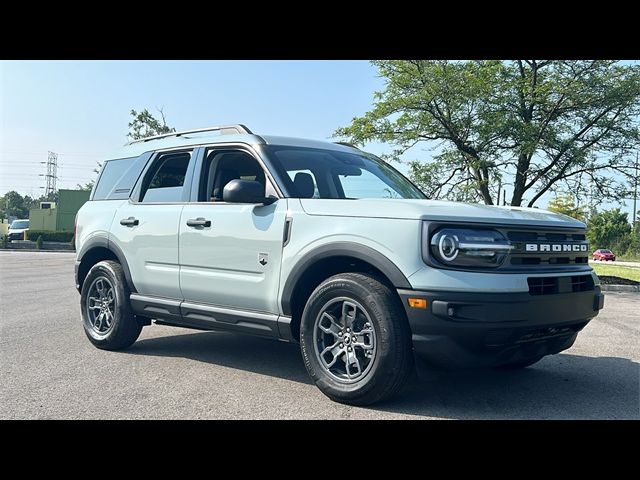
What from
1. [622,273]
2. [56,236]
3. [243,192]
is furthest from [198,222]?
[56,236]

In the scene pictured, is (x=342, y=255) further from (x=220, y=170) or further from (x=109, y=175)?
(x=109, y=175)

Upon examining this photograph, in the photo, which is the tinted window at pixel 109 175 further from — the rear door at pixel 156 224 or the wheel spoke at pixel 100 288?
the wheel spoke at pixel 100 288

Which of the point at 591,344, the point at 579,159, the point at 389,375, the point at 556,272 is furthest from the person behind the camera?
the point at 579,159

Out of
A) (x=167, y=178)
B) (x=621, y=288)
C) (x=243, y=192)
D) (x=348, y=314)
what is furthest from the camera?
(x=621, y=288)

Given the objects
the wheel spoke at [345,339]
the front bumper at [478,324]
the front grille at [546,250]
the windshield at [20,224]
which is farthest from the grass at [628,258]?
the wheel spoke at [345,339]

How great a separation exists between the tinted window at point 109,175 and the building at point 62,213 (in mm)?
42116

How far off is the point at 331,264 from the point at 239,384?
125 centimetres

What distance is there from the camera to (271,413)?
158 inches

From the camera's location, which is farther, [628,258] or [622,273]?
[628,258]

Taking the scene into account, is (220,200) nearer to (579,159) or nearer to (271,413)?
(271,413)

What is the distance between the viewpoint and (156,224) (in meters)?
5.75
